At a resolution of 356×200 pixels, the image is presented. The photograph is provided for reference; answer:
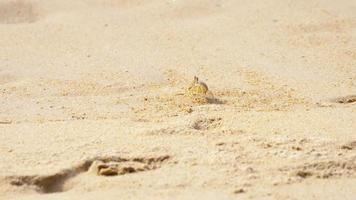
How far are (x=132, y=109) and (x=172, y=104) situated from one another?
19 cm

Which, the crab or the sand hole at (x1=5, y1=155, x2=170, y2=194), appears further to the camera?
the crab

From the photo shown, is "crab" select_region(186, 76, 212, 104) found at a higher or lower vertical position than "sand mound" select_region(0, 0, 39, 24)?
lower

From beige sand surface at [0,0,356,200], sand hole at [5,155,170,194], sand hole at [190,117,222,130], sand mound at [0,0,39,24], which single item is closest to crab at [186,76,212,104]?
beige sand surface at [0,0,356,200]

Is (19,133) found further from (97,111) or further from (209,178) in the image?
(209,178)

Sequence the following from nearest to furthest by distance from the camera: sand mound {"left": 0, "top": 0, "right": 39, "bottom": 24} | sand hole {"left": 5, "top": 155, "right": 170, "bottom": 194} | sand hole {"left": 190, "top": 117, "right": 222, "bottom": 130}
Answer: sand hole {"left": 5, "top": 155, "right": 170, "bottom": 194} < sand hole {"left": 190, "top": 117, "right": 222, "bottom": 130} < sand mound {"left": 0, "top": 0, "right": 39, "bottom": 24}

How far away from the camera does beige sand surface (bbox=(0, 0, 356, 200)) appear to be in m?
2.02

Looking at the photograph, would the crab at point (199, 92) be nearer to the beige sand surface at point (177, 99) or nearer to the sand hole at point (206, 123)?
the beige sand surface at point (177, 99)

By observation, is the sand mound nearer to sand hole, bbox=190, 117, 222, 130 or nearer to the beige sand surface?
the beige sand surface

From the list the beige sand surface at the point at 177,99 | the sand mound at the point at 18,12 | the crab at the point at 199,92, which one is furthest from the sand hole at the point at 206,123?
the sand mound at the point at 18,12

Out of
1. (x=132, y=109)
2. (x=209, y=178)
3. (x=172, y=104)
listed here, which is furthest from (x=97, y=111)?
(x=209, y=178)

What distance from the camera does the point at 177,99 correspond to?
112 inches

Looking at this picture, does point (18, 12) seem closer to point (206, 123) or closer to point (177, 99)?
point (177, 99)

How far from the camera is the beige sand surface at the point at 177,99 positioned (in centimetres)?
202

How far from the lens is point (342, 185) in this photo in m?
2.01
